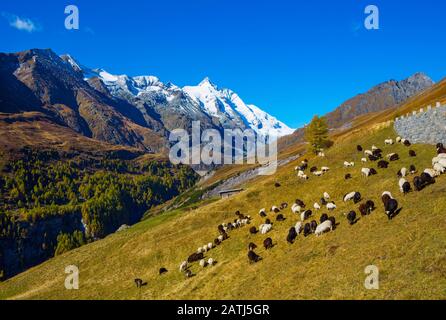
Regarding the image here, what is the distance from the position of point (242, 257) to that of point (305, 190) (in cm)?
2131

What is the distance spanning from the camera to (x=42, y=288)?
223 ft

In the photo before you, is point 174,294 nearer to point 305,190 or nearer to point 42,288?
point 305,190

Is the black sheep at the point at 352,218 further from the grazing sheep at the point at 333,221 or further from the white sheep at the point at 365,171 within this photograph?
the white sheep at the point at 365,171

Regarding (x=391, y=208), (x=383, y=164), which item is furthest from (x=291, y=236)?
(x=383, y=164)

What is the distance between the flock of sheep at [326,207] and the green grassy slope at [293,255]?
954mm

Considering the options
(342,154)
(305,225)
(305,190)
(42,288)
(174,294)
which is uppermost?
(342,154)

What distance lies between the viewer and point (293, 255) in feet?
127

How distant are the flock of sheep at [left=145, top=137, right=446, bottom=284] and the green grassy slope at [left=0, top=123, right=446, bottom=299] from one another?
95cm

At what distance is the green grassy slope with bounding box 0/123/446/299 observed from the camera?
27688mm

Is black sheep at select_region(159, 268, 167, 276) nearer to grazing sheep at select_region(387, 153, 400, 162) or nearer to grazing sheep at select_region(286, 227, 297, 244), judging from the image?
grazing sheep at select_region(286, 227, 297, 244)

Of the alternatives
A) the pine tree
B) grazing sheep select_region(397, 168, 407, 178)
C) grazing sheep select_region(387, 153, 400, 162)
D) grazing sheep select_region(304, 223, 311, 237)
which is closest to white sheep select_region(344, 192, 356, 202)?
grazing sheep select_region(397, 168, 407, 178)

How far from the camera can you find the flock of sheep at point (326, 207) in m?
40.6
